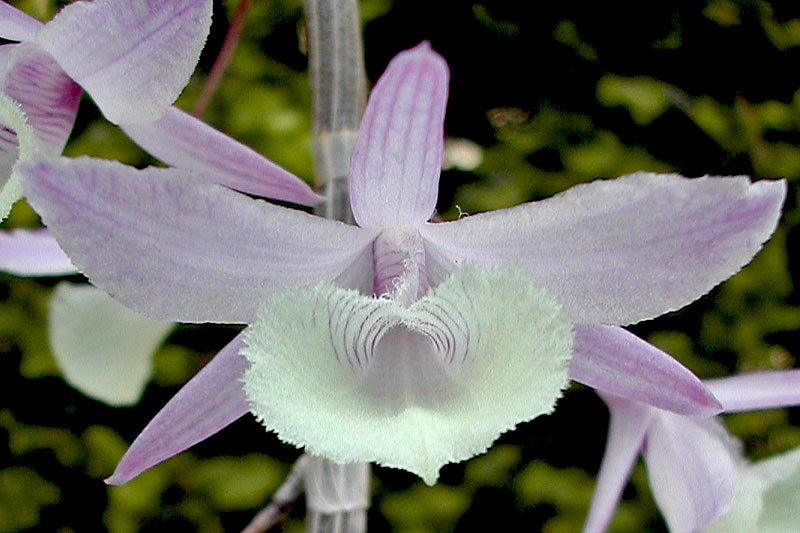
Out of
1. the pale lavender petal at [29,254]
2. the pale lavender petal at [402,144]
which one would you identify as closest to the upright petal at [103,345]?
the pale lavender petal at [29,254]

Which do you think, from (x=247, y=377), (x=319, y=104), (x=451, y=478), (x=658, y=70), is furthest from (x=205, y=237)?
(x=658, y=70)

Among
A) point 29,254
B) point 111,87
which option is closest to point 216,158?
point 111,87

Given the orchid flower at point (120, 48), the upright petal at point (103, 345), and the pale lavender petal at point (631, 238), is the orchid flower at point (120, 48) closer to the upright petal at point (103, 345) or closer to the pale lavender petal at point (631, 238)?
the pale lavender petal at point (631, 238)

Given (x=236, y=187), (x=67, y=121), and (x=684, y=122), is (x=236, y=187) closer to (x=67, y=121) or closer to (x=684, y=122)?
(x=67, y=121)

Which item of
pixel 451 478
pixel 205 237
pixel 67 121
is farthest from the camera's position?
pixel 451 478

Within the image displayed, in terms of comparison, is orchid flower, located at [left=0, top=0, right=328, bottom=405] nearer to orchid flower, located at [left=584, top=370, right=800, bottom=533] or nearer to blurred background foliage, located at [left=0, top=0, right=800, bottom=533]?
orchid flower, located at [left=584, top=370, right=800, bottom=533]

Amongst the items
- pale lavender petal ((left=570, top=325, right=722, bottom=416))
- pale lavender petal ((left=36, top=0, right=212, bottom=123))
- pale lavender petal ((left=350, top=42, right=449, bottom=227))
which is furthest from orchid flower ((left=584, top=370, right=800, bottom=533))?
pale lavender petal ((left=36, top=0, right=212, bottom=123))
